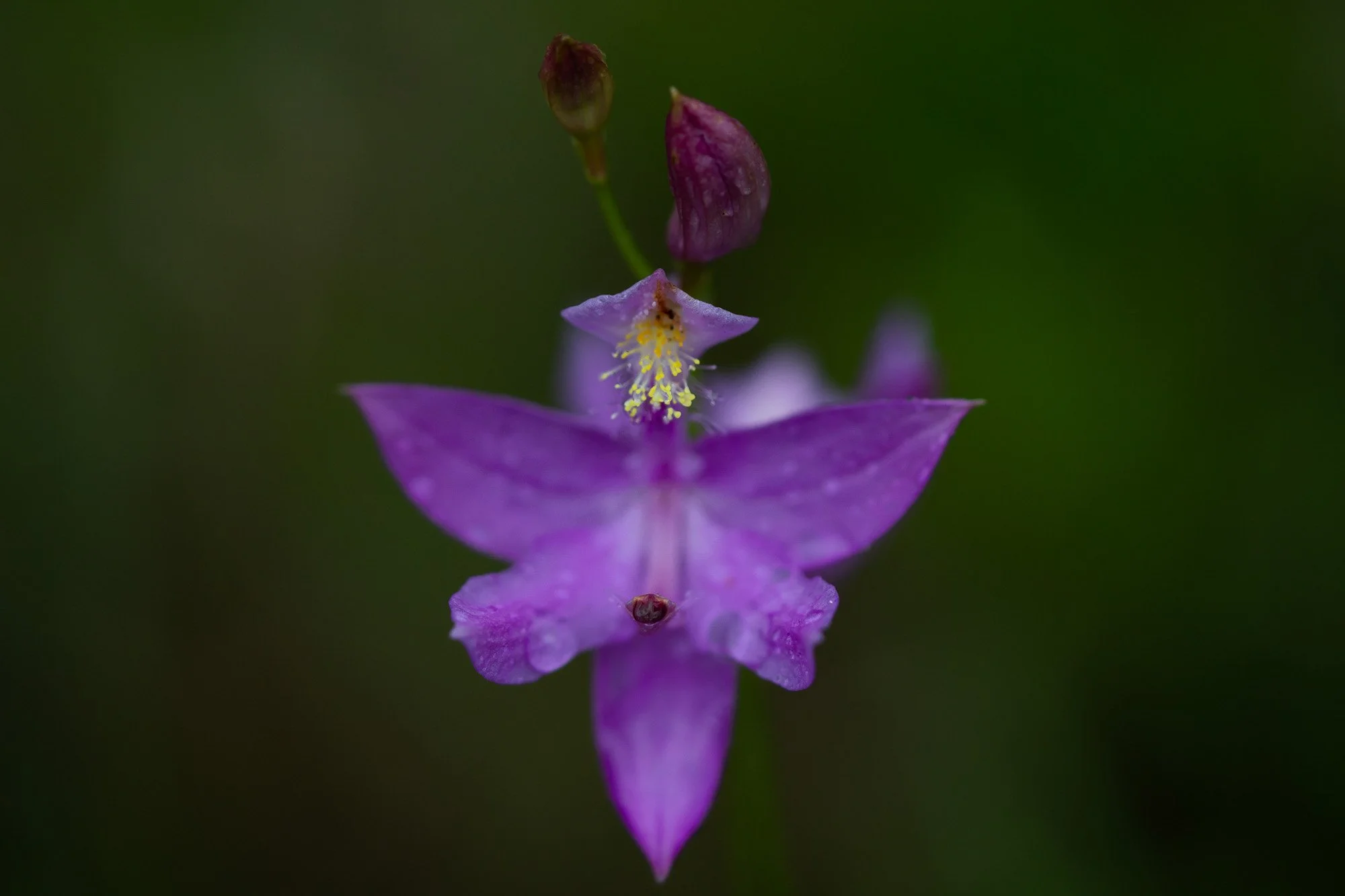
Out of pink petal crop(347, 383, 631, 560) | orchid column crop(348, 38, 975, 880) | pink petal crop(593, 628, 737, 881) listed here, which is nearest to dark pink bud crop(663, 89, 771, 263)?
orchid column crop(348, 38, 975, 880)

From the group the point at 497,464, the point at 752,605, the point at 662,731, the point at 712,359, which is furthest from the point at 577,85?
the point at 712,359

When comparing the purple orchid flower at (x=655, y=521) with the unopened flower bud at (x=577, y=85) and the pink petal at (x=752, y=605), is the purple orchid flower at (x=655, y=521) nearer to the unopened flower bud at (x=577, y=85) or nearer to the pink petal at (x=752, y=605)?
the pink petal at (x=752, y=605)

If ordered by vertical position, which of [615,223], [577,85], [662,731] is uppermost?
[577,85]

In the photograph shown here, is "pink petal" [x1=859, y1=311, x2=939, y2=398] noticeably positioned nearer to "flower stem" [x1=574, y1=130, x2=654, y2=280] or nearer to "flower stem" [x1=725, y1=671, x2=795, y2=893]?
"flower stem" [x1=725, y1=671, x2=795, y2=893]

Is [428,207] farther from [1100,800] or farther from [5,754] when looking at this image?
[1100,800]

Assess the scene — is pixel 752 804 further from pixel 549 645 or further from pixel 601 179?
pixel 601 179
